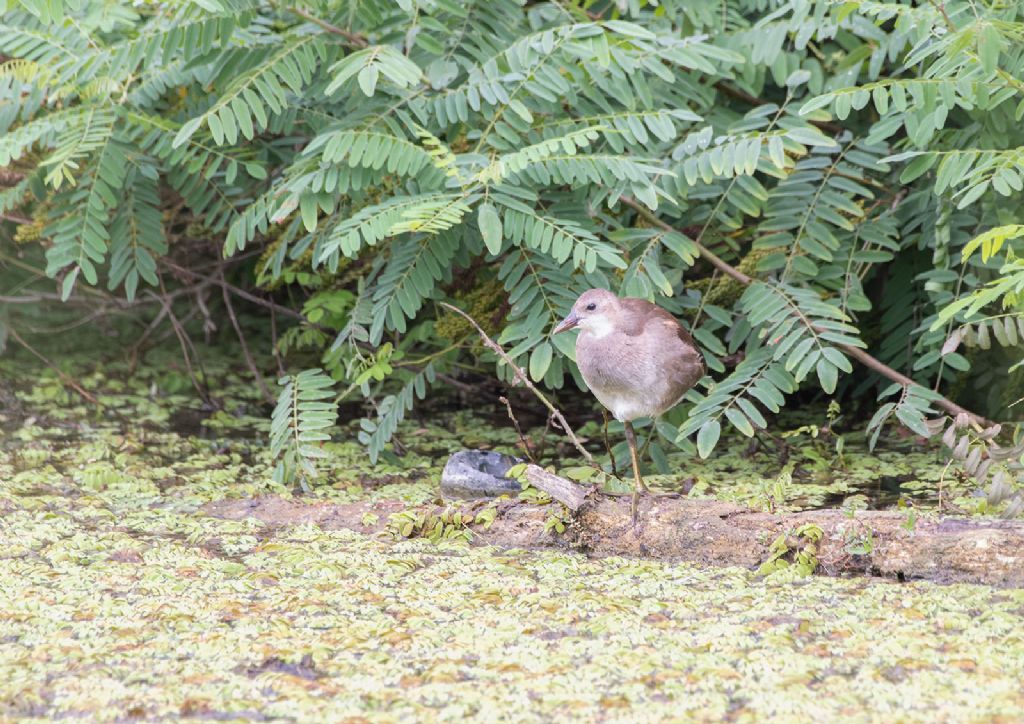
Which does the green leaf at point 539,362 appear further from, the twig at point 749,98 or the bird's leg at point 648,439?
the twig at point 749,98

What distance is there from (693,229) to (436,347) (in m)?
1.33

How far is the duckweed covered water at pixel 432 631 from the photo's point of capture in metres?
2.93

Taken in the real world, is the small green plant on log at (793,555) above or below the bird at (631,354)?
below

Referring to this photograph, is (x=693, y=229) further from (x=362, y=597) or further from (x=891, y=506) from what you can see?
(x=362, y=597)

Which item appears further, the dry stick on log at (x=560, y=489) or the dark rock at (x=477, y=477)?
the dark rock at (x=477, y=477)

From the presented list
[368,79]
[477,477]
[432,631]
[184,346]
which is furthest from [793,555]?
[184,346]

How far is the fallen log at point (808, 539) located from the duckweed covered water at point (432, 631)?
0.25 ft

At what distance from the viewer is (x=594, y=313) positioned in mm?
4336

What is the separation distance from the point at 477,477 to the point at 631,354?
79cm

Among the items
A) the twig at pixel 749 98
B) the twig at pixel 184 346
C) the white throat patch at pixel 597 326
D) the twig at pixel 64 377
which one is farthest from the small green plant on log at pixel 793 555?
the twig at pixel 64 377

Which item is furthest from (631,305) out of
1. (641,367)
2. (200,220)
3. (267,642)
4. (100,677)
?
(200,220)

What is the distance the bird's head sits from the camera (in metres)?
4.31

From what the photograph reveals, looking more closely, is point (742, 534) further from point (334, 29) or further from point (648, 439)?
point (334, 29)

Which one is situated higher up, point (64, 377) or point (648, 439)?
point (648, 439)
